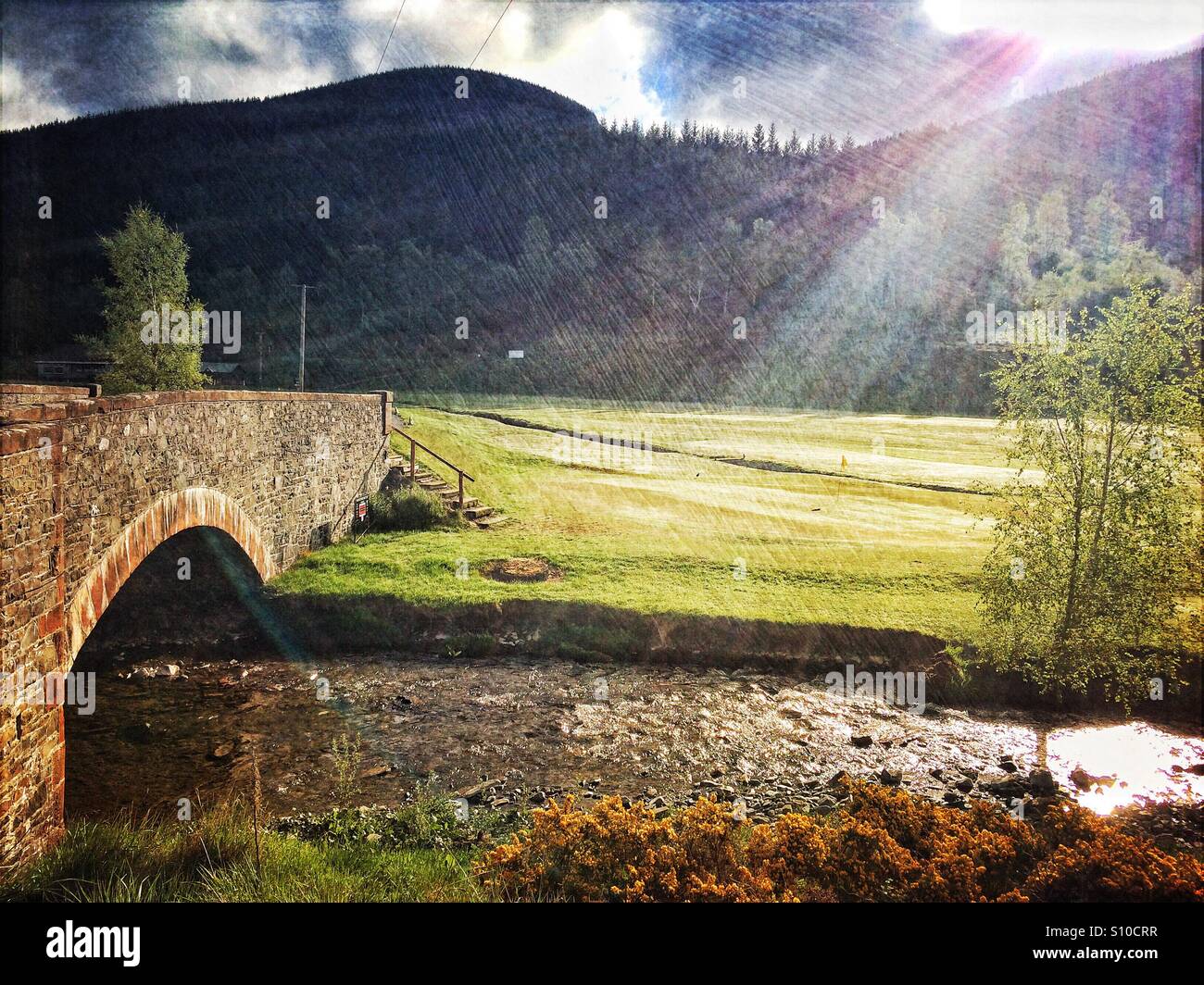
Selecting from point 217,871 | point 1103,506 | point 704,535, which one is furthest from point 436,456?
point 1103,506

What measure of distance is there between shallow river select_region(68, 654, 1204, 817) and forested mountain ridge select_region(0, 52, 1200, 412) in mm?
48802

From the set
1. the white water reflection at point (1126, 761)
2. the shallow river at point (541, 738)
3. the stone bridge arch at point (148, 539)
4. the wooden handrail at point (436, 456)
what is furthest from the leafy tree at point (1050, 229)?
the stone bridge arch at point (148, 539)

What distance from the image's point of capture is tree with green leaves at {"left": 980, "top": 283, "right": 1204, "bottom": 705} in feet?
43.4

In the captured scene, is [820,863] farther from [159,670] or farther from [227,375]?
[227,375]

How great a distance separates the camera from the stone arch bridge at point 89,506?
739 centimetres

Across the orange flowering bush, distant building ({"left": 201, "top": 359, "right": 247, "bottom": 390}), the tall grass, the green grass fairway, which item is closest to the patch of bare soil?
the green grass fairway

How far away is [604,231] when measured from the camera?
378ft

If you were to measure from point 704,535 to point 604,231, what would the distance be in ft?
334

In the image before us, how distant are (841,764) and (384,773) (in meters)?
7.69

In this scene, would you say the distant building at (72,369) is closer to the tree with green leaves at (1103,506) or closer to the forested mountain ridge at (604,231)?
the forested mountain ridge at (604,231)

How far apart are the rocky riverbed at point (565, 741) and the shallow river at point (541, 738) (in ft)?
0.13

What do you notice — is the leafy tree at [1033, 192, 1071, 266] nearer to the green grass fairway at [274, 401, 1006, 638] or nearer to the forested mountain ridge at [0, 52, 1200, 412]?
the forested mountain ridge at [0, 52, 1200, 412]

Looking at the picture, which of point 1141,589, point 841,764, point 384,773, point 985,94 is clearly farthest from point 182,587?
point 985,94

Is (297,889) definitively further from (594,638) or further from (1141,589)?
(1141,589)
